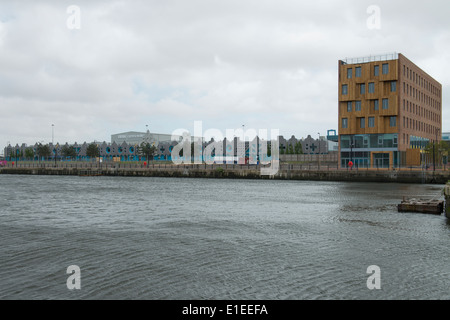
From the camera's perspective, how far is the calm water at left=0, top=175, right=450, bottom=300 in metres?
12.9

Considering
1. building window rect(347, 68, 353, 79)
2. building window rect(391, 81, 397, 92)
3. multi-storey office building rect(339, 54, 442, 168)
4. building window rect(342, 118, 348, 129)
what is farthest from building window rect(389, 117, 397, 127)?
building window rect(347, 68, 353, 79)

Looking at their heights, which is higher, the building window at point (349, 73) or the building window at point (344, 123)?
the building window at point (349, 73)

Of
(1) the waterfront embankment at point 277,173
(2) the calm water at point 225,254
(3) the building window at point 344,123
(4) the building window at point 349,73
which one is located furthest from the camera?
(3) the building window at point 344,123

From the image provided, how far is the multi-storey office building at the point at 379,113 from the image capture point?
81.1m

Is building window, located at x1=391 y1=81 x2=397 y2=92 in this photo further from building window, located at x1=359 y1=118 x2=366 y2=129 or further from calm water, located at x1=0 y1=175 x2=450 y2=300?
calm water, located at x1=0 y1=175 x2=450 y2=300

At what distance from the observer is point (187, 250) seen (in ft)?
59.4

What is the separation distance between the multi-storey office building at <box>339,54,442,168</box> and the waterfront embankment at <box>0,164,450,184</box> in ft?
30.1

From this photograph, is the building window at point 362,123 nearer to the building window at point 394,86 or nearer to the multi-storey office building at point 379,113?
the multi-storey office building at point 379,113

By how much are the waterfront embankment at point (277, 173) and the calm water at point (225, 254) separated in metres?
40.6

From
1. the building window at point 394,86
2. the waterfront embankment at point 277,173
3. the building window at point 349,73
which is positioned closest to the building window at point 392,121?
the building window at point 394,86

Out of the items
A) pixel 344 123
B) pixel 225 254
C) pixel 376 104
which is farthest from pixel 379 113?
pixel 225 254
